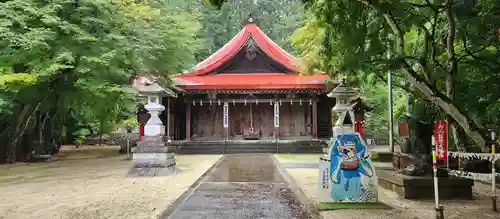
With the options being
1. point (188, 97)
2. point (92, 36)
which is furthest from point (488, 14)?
point (188, 97)

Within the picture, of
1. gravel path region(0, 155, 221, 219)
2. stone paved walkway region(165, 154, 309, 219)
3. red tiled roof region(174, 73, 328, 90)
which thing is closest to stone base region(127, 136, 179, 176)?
gravel path region(0, 155, 221, 219)

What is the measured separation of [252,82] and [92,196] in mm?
16359

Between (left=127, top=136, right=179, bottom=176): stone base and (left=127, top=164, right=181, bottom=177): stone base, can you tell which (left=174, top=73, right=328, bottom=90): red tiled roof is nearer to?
(left=127, top=136, right=179, bottom=176): stone base

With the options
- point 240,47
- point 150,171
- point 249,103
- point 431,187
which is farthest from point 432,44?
point 240,47

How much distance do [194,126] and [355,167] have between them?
63.9 feet

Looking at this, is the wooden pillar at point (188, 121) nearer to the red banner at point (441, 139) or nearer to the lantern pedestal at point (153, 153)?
the lantern pedestal at point (153, 153)

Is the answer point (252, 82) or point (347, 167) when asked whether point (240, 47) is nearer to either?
point (252, 82)

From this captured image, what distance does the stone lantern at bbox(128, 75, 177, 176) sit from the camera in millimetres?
13422

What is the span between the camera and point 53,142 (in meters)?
A: 24.7

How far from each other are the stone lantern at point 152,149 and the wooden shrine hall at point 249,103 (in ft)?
33.7

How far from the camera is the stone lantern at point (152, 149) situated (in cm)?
1342

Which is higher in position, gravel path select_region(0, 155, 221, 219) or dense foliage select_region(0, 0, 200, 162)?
dense foliage select_region(0, 0, 200, 162)

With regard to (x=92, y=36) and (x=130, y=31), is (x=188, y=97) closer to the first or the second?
(x=130, y=31)

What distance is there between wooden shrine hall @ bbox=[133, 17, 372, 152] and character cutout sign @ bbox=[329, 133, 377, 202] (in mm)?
16741
